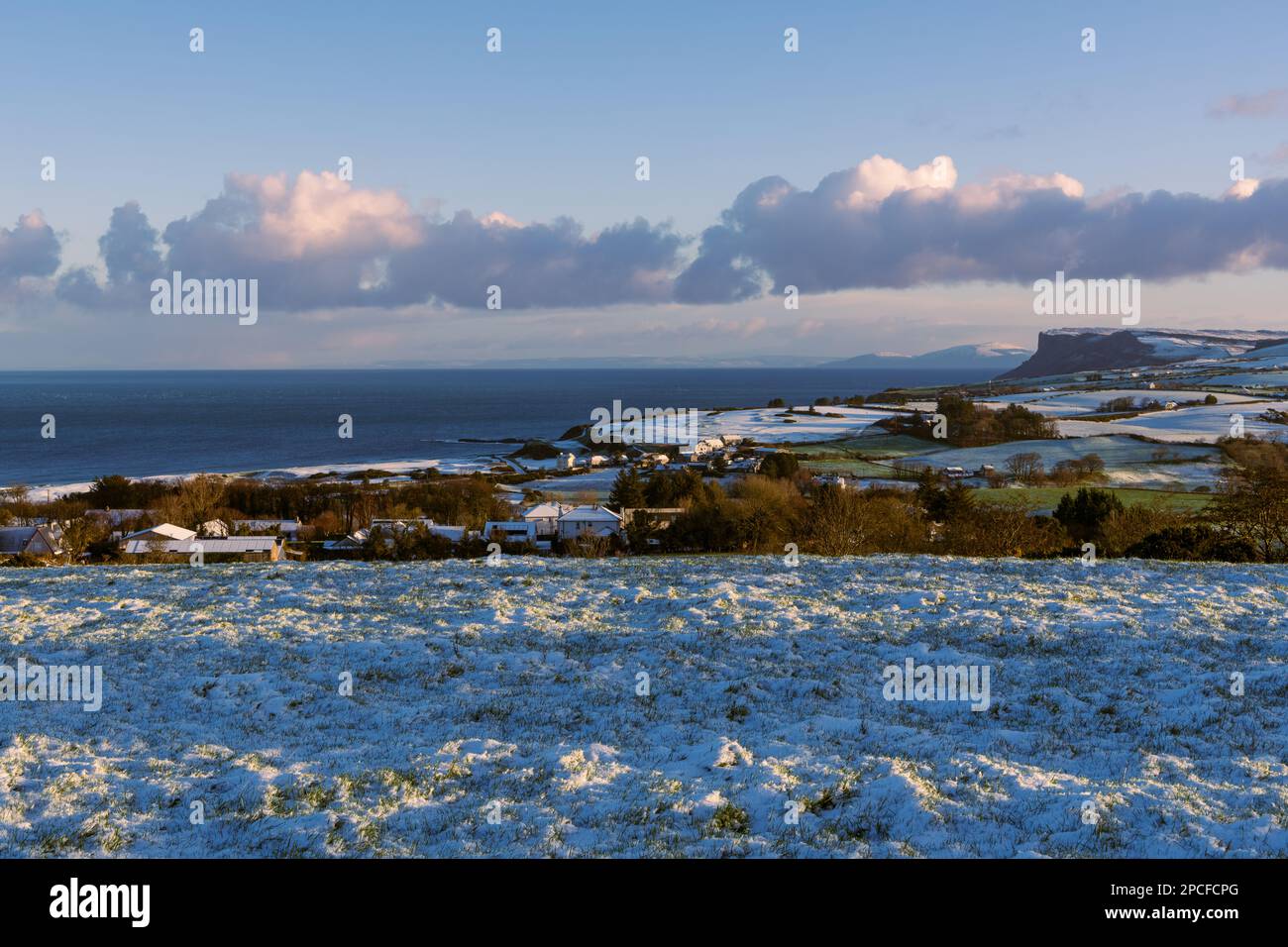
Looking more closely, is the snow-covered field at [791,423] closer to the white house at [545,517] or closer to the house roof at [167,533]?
the white house at [545,517]

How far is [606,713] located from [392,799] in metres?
3.91

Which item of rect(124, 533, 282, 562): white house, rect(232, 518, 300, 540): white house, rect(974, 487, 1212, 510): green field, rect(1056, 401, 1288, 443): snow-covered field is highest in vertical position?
rect(1056, 401, 1288, 443): snow-covered field

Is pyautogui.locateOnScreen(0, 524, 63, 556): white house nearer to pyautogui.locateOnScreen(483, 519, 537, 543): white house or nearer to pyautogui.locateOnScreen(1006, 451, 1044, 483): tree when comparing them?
pyautogui.locateOnScreen(483, 519, 537, 543): white house

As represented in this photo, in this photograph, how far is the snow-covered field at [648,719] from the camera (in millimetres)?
8125

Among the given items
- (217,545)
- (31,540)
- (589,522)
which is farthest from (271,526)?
(589,522)

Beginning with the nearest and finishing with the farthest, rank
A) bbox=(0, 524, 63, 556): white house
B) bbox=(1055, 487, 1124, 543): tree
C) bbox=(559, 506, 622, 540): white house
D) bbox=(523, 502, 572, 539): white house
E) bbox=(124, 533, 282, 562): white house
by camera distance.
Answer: bbox=(1055, 487, 1124, 543): tree < bbox=(124, 533, 282, 562): white house < bbox=(0, 524, 63, 556): white house < bbox=(559, 506, 622, 540): white house < bbox=(523, 502, 572, 539): white house

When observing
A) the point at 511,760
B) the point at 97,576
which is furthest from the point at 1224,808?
the point at 97,576

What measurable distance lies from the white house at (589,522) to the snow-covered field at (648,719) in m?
38.4

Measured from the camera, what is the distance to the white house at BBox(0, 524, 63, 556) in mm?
49750

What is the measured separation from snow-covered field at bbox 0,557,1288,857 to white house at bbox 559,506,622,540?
38383 mm

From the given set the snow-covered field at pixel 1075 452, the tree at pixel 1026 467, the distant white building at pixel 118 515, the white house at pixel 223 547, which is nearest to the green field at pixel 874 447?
the snow-covered field at pixel 1075 452

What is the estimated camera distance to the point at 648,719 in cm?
1170

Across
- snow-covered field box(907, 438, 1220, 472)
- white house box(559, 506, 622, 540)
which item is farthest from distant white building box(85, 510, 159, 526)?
snow-covered field box(907, 438, 1220, 472)
